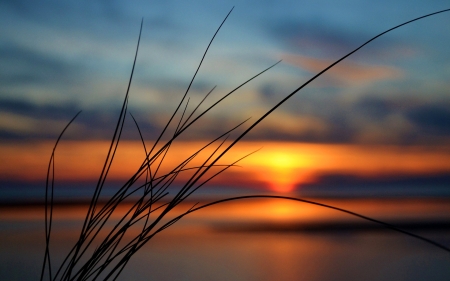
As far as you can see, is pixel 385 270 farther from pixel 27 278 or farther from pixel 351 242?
pixel 27 278

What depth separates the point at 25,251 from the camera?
165 inches

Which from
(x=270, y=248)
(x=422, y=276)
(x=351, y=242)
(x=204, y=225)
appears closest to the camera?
(x=422, y=276)

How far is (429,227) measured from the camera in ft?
22.8

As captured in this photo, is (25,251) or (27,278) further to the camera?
(25,251)

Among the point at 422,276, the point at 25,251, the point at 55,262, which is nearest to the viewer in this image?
the point at 422,276

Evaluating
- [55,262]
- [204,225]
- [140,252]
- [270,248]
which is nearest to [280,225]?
[204,225]

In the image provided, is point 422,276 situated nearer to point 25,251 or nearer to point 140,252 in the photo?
point 140,252

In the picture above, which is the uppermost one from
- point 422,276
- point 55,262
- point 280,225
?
point 280,225

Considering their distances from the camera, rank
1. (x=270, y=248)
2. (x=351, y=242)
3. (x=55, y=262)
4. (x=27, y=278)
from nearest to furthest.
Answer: (x=27, y=278) < (x=55, y=262) < (x=270, y=248) < (x=351, y=242)

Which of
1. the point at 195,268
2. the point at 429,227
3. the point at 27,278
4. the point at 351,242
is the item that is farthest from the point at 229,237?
the point at 429,227

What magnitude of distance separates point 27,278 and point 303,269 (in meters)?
1.96

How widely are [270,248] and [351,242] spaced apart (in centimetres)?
105

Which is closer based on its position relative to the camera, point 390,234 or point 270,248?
point 270,248

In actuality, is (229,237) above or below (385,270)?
above
